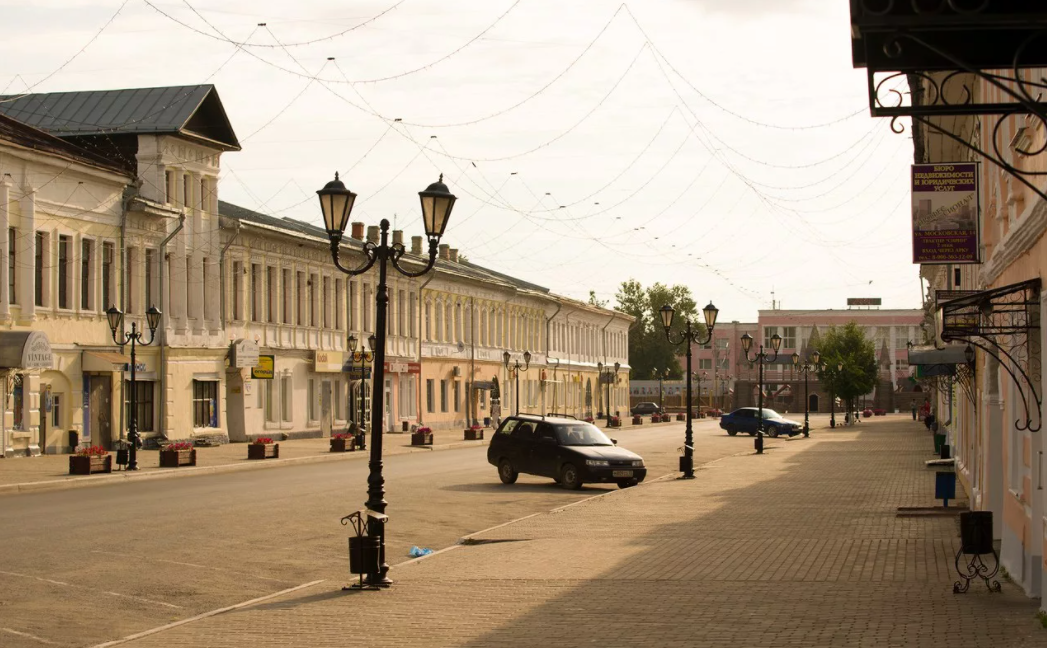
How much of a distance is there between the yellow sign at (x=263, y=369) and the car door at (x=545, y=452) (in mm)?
25037

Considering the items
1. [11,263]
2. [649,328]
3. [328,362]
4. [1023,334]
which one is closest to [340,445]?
[11,263]

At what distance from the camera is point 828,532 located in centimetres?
1919

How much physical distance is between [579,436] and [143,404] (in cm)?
2104

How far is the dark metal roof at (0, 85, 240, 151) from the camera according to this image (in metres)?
47.5

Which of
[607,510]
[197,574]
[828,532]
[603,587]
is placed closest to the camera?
[603,587]

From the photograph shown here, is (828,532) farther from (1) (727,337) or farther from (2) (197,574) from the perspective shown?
(1) (727,337)

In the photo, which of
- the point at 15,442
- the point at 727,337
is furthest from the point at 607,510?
the point at 727,337

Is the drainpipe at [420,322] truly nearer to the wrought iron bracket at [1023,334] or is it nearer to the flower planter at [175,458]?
the flower planter at [175,458]

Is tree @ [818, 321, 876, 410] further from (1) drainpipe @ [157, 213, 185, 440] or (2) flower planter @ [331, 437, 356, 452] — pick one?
(1) drainpipe @ [157, 213, 185, 440]

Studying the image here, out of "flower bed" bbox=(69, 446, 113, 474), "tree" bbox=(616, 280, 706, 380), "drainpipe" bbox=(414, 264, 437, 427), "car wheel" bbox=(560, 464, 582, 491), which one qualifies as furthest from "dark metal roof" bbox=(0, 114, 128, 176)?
"tree" bbox=(616, 280, 706, 380)

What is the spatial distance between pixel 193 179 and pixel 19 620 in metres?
38.6

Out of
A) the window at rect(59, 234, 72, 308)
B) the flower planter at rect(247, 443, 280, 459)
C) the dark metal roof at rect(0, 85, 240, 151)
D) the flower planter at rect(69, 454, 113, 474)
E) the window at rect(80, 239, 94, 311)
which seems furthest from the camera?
the dark metal roof at rect(0, 85, 240, 151)

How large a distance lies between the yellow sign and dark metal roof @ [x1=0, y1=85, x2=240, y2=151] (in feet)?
27.3

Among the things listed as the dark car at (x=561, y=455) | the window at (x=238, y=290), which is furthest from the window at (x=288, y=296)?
the dark car at (x=561, y=455)
